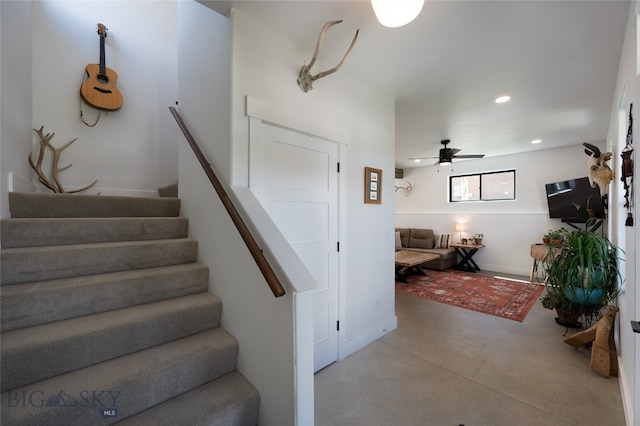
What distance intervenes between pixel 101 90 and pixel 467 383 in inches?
185

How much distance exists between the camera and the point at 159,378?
134 centimetres

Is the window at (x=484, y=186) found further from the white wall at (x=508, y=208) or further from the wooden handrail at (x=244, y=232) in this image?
the wooden handrail at (x=244, y=232)

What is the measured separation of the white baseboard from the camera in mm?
2426

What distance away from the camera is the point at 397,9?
134cm

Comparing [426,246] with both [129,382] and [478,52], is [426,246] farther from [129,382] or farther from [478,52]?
[129,382]

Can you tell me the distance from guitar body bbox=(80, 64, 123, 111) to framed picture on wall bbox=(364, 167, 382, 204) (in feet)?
10.1

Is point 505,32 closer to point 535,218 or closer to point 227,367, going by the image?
point 227,367

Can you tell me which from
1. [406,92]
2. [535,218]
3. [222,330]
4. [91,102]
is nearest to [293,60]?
[406,92]

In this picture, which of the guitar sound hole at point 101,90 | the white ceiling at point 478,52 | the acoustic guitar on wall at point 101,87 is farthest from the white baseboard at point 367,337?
the guitar sound hole at point 101,90

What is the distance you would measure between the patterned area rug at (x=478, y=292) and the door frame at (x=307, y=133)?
2.33 metres

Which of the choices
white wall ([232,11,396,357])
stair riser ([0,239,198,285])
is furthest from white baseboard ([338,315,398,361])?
stair riser ([0,239,198,285])

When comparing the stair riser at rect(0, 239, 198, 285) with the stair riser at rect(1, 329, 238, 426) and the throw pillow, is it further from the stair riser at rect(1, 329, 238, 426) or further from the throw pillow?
the throw pillow

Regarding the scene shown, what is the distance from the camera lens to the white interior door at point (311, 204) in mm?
1958

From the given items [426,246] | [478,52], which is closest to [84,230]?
[478,52]
